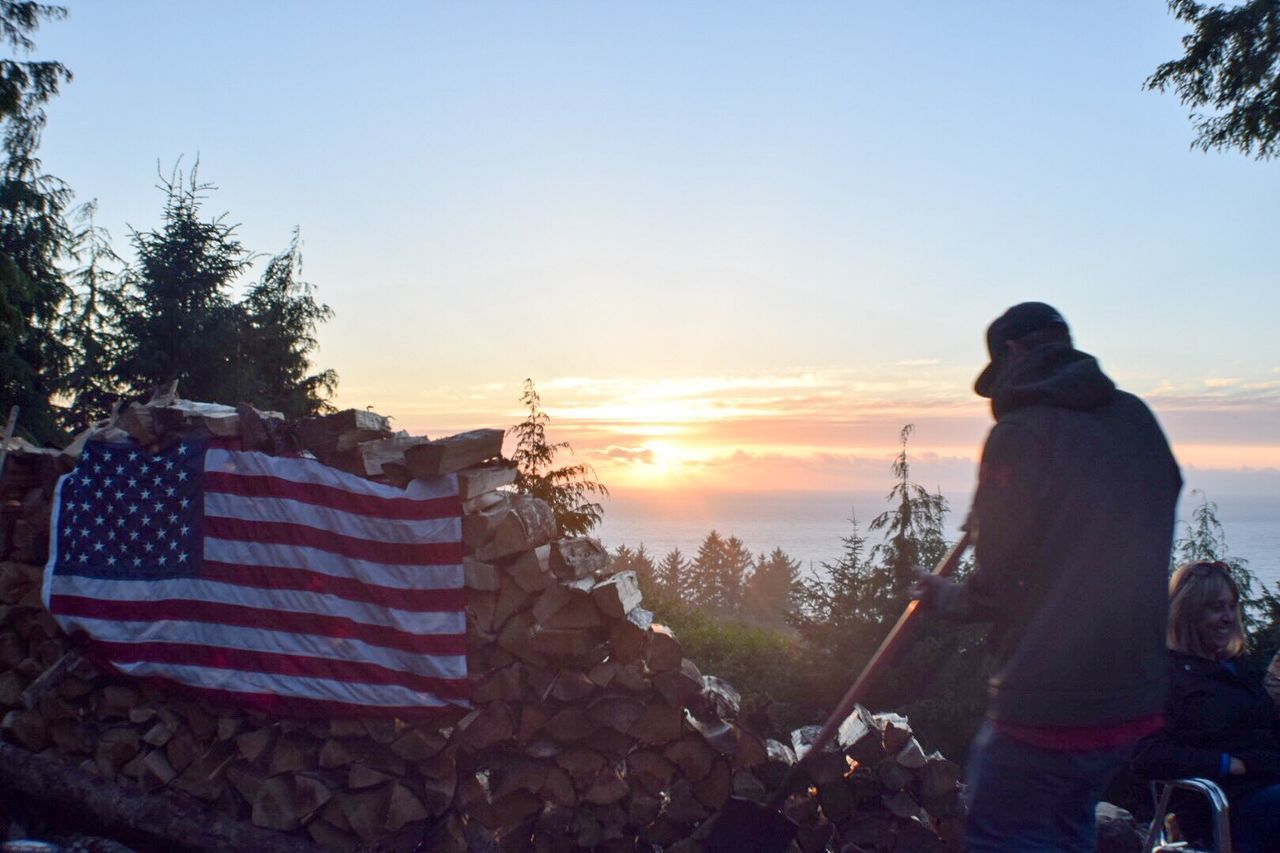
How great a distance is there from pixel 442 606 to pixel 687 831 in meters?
1.56

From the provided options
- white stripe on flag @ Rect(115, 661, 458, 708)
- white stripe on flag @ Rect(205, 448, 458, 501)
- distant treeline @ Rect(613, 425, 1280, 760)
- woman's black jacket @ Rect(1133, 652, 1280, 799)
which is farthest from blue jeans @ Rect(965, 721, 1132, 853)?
distant treeline @ Rect(613, 425, 1280, 760)

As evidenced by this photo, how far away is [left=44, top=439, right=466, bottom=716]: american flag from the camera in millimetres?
4258

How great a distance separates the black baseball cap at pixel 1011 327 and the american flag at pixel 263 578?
252cm

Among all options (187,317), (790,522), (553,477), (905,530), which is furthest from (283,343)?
(790,522)

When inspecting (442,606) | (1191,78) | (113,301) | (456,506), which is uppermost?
(1191,78)

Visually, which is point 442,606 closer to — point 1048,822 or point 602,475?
point 1048,822

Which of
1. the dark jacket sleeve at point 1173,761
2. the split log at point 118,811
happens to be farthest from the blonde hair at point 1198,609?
the split log at point 118,811

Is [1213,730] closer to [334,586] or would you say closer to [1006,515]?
[1006,515]

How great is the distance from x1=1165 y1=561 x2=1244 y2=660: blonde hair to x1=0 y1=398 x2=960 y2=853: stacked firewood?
1172 mm

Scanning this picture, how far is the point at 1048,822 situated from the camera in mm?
2471

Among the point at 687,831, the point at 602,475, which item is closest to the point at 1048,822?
the point at 687,831

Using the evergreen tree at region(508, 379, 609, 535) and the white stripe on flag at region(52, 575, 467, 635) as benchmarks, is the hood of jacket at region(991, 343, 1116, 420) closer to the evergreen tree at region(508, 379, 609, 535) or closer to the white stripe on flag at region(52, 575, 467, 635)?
the white stripe on flag at region(52, 575, 467, 635)

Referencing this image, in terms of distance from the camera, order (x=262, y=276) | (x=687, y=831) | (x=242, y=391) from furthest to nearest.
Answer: (x=262, y=276) → (x=242, y=391) → (x=687, y=831)

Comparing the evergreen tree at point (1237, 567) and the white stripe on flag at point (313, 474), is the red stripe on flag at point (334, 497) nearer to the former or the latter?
the white stripe on flag at point (313, 474)
